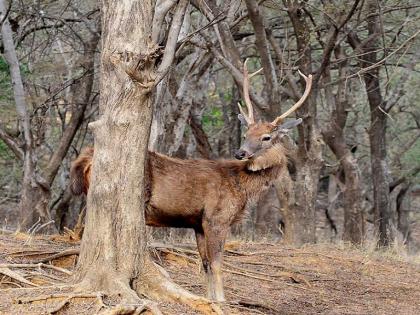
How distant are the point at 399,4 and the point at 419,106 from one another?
8474mm

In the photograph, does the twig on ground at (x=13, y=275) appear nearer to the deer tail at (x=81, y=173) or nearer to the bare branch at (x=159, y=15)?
the deer tail at (x=81, y=173)

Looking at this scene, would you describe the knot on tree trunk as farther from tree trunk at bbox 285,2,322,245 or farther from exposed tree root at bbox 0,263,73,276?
tree trunk at bbox 285,2,322,245

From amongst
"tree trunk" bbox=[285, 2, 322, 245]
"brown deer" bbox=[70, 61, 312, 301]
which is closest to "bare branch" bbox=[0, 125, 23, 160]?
"tree trunk" bbox=[285, 2, 322, 245]

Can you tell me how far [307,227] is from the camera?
12.7 meters

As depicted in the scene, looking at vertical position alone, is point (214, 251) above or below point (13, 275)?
above

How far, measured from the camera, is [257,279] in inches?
355

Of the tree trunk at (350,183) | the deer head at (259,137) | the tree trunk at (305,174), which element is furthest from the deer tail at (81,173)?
the tree trunk at (350,183)

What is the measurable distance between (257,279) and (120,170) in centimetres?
331

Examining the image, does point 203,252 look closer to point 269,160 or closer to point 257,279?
point 269,160

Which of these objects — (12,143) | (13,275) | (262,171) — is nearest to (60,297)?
(13,275)

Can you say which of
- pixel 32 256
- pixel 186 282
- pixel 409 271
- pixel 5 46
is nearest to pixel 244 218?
pixel 186 282

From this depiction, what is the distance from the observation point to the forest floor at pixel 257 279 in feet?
20.2

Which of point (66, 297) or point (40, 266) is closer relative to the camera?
point (66, 297)

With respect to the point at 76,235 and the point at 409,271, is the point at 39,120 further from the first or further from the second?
the point at 409,271
